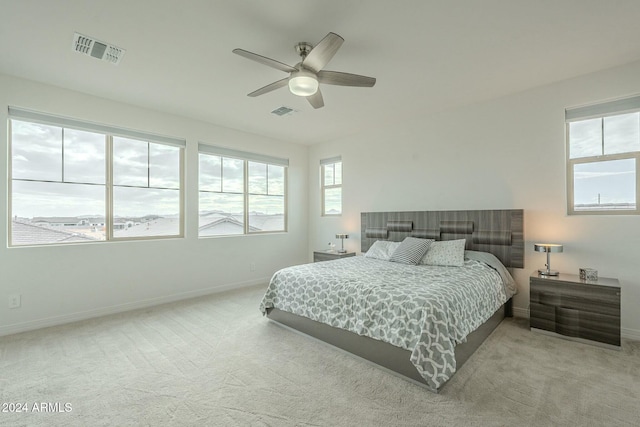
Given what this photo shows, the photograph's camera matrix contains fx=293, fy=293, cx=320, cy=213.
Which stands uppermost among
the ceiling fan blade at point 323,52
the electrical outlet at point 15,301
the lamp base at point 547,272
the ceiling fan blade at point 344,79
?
the ceiling fan blade at point 323,52

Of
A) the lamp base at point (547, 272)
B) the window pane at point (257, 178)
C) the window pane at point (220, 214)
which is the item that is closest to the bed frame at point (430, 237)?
the lamp base at point (547, 272)

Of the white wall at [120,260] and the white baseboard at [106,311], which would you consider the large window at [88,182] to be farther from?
the white baseboard at [106,311]

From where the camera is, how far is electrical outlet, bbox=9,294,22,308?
3.12 meters

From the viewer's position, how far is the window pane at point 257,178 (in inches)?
213

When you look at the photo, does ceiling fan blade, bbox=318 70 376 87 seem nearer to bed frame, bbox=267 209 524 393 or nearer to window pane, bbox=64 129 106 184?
bed frame, bbox=267 209 524 393

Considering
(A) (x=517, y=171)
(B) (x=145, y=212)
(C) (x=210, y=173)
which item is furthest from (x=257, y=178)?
(A) (x=517, y=171)

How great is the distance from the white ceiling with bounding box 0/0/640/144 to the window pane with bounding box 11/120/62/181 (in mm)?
556

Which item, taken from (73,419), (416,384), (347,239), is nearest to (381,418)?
(416,384)

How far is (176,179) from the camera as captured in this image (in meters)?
4.48

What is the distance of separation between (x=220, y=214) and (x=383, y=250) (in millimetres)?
2762

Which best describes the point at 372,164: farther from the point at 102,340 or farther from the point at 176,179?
the point at 102,340

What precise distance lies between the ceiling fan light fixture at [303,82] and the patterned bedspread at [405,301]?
1.76 metres

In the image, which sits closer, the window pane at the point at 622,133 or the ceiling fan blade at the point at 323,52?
the ceiling fan blade at the point at 323,52

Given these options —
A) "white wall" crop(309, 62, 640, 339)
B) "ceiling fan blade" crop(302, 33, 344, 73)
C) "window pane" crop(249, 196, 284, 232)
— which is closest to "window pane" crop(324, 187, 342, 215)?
"white wall" crop(309, 62, 640, 339)
